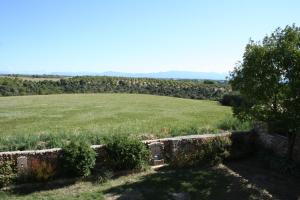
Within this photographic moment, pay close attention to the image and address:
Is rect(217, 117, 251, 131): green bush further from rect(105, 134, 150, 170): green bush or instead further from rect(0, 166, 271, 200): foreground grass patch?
rect(105, 134, 150, 170): green bush

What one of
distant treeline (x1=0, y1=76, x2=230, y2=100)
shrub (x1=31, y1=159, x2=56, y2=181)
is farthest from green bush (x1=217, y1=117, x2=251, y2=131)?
distant treeline (x1=0, y1=76, x2=230, y2=100)

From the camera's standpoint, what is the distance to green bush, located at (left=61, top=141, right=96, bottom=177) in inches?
538

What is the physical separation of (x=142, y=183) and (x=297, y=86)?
6280 millimetres

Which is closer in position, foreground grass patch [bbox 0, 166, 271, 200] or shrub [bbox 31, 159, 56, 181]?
foreground grass patch [bbox 0, 166, 271, 200]

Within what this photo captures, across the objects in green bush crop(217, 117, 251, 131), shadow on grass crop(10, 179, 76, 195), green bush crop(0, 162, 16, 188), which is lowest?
shadow on grass crop(10, 179, 76, 195)

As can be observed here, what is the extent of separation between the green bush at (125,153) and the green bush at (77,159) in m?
0.93

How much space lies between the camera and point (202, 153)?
15961 millimetres

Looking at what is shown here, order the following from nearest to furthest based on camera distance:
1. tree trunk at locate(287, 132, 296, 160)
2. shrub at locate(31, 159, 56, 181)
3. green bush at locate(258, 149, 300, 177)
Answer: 1. shrub at locate(31, 159, 56, 181)
2. green bush at locate(258, 149, 300, 177)
3. tree trunk at locate(287, 132, 296, 160)

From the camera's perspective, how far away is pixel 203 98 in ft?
151

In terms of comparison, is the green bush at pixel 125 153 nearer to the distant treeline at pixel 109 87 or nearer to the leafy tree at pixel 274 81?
the leafy tree at pixel 274 81

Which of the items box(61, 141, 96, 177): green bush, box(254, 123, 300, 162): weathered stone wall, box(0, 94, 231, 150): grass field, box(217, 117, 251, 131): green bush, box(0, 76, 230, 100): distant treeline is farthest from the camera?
box(0, 76, 230, 100): distant treeline

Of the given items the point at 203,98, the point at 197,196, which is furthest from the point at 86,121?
the point at 203,98

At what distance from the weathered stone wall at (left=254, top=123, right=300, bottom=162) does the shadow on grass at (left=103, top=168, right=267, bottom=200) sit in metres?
2.82

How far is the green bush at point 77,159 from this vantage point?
13672 mm
